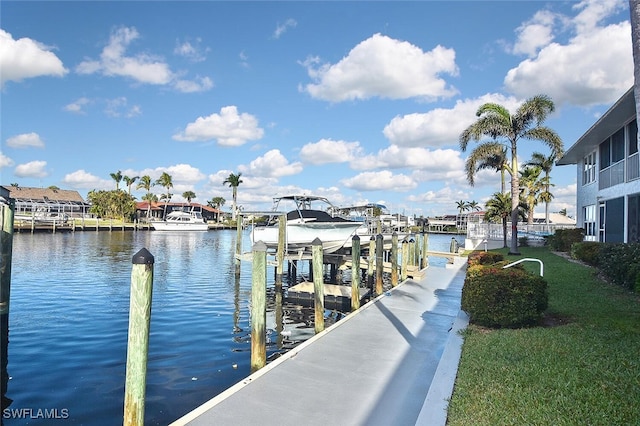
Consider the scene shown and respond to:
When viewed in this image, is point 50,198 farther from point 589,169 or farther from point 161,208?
point 589,169

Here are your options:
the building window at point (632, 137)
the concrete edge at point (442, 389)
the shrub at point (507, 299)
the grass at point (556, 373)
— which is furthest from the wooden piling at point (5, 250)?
the building window at point (632, 137)

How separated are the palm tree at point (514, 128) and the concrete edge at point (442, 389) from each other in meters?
21.1

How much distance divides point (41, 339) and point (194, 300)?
6214mm

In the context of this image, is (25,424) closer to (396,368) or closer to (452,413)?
(396,368)

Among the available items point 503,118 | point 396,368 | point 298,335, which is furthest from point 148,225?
point 396,368

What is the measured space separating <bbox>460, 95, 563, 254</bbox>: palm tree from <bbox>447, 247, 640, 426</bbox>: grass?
62.5 feet

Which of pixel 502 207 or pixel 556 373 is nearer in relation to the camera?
pixel 556 373

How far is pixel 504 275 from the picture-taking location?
29.2 feet

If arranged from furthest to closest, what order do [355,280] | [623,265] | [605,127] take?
1. [605,127]
2. [355,280]
3. [623,265]

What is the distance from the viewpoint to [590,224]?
24.4m

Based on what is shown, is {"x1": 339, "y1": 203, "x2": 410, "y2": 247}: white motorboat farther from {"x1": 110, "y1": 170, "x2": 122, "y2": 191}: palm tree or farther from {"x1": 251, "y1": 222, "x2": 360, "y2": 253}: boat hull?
{"x1": 110, "y1": 170, "x2": 122, "y2": 191}: palm tree

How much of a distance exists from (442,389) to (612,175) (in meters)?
18.9

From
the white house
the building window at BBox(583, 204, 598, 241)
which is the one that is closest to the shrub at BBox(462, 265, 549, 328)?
the white house

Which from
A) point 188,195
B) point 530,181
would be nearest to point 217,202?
point 188,195
